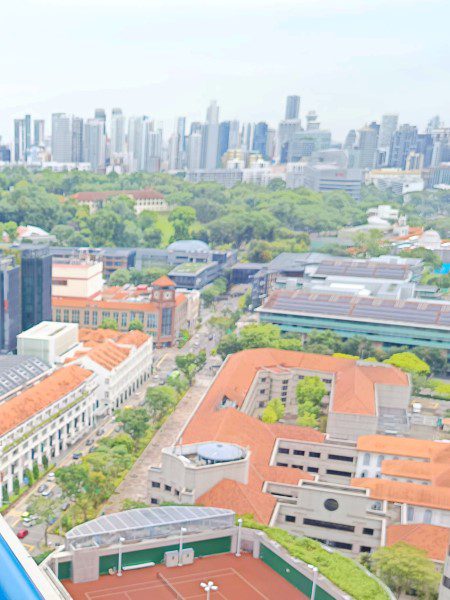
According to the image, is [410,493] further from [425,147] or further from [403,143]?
[425,147]

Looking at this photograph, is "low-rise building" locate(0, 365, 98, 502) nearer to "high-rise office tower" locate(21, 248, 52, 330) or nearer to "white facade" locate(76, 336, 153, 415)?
"white facade" locate(76, 336, 153, 415)

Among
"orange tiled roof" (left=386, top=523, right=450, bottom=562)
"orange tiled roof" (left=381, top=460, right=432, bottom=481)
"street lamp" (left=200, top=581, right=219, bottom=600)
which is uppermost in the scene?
"street lamp" (left=200, top=581, right=219, bottom=600)

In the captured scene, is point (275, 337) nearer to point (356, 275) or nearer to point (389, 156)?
point (356, 275)

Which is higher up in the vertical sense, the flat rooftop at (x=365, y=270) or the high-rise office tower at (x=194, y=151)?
the high-rise office tower at (x=194, y=151)

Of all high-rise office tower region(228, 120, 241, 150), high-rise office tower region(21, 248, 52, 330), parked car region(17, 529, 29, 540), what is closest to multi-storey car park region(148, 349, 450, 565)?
parked car region(17, 529, 29, 540)

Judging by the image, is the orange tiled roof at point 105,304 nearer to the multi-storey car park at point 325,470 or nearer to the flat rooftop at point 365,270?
the multi-storey car park at point 325,470


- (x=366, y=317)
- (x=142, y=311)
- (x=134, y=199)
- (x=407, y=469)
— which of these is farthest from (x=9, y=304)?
(x=134, y=199)

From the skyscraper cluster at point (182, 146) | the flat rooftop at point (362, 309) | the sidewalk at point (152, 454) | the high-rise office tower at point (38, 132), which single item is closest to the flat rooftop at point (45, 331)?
the sidewalk at point (152, 454)
